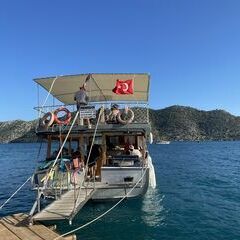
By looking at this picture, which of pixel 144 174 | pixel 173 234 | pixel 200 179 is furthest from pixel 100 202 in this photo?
pixel 200 179

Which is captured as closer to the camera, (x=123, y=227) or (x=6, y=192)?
(x=123, y=227)

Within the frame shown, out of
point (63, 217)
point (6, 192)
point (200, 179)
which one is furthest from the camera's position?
point (200, 179)

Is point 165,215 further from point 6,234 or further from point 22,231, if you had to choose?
point 6,234

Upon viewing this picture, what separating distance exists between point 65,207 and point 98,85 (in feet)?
28.9

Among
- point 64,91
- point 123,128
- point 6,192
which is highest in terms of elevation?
point 64,91

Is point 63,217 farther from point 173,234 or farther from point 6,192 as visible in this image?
point 6,192

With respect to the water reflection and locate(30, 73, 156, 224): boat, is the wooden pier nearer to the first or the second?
locate(30, 73, 156, 224): boat

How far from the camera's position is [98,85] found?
71.5ft

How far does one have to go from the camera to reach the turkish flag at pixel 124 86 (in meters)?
20.1

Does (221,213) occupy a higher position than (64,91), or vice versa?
(64,91)

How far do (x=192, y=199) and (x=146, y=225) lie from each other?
664cm

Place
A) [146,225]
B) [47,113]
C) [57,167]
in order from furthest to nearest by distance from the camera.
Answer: [47,113]
[57,167]
[146,225]

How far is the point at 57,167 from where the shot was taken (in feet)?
57.5

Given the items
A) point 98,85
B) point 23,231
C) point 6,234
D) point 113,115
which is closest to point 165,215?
point 113,115
